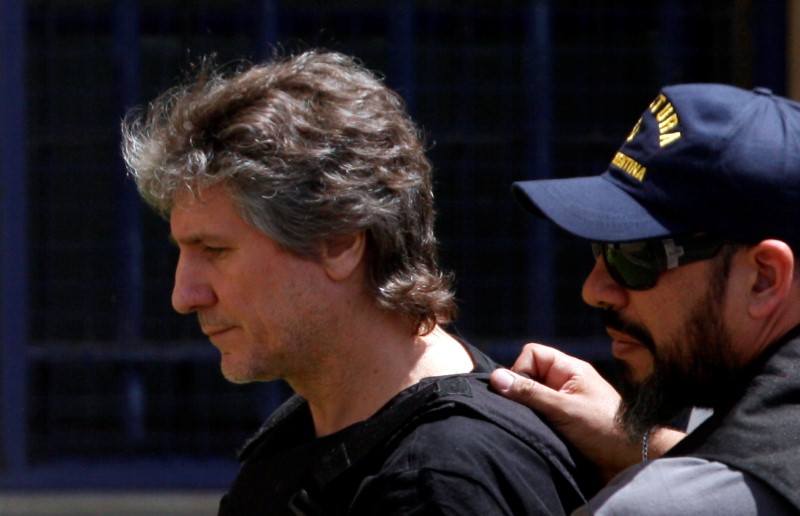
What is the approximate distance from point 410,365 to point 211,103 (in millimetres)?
524

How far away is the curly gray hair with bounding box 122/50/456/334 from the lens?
2082mm

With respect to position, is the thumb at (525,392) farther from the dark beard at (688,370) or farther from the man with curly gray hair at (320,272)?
the dark beard at (688,370)

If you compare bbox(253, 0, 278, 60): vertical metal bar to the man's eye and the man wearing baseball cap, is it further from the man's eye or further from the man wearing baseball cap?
the man wearing baseball cap

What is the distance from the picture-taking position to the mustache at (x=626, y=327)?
1814mm

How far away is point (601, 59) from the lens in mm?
5559

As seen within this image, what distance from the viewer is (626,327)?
1.86 m

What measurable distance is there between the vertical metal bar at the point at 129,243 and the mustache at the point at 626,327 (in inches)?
147

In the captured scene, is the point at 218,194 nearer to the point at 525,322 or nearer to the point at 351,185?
the point at 351,185

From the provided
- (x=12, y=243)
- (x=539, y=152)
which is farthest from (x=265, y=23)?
(x=12, y=243)

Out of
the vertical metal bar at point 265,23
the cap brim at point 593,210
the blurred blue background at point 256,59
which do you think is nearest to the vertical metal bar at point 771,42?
the blurred blue background at point 256,59

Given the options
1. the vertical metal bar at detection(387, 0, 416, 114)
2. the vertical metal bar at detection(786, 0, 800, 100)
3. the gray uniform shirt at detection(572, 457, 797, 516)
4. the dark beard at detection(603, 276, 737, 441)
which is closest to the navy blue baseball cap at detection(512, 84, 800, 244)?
the dark beard at detection(603, 276, 737, 441)

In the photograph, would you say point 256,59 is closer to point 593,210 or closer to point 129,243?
point 129,243

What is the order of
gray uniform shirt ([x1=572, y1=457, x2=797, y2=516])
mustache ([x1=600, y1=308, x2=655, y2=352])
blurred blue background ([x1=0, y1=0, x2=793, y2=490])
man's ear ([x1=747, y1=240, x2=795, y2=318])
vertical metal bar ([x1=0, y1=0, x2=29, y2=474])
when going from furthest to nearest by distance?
1. blurred blue background ([x1=0, y1=0, x2=793, y2=490])
2. vertical metal bar ([x1=0, y1=0, x2=29, y2=474])
3. mustache ([x1=600, y1=308, x2=655, y2=352])
4. man's ear ([x1=747, y1=240, x2=795, y2=318])
5. gray uniform shirt ([x1=572, y1=457, x2=797, y2=516])

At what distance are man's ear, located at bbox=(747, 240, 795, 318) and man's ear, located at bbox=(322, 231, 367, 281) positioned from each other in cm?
68
